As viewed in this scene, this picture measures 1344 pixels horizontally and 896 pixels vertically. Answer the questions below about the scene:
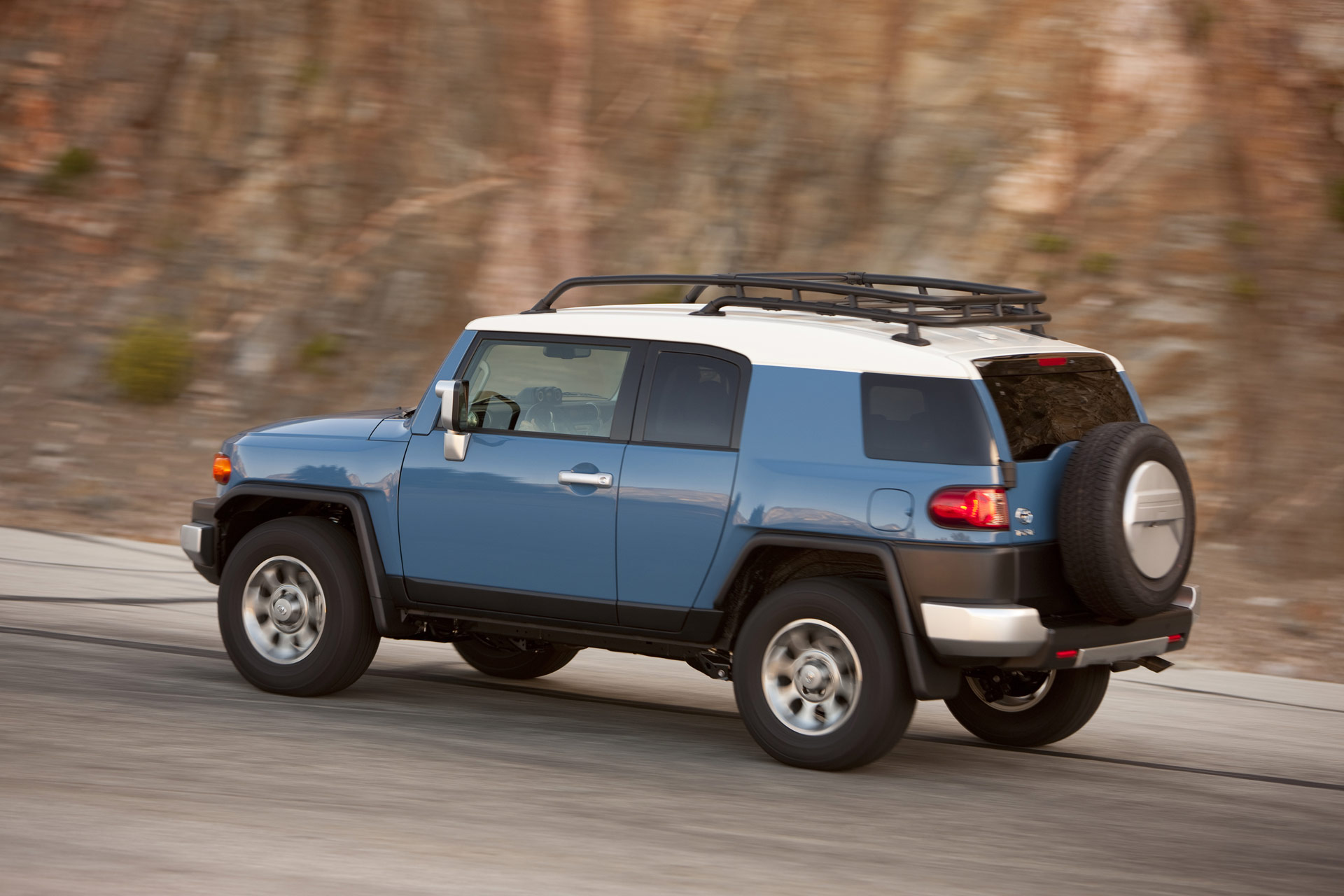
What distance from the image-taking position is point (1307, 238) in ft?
50.3

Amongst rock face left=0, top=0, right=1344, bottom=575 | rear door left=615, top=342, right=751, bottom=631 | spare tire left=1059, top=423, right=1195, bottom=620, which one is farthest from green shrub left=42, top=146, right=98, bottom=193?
spare tire left=1059, top=423, right=1195, bottom=620

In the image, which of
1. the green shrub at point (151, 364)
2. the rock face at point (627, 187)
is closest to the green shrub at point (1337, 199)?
the rock face at point (627, 187)

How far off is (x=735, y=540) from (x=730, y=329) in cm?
95

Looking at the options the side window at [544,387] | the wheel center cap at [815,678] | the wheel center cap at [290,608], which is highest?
the side window at [544,387]

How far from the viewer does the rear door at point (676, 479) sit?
23.5ft

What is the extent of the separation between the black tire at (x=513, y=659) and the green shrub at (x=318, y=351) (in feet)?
30.8

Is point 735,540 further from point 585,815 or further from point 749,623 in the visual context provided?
point 585,815

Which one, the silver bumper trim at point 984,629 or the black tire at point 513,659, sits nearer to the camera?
the silver bumper trim at point 984,629

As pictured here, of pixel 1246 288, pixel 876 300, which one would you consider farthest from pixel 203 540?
pixel 1246 288

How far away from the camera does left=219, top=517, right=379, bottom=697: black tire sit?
7980 mm

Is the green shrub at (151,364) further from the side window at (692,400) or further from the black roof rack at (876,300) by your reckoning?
the side window at (692,400)

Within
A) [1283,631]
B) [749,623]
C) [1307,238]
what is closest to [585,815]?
[749,623]

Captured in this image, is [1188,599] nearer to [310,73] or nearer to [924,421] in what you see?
[924,421]

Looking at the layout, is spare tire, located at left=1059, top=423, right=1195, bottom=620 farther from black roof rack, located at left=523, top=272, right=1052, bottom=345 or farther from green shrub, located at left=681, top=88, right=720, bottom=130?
green shrub, located at left=681, top=88, right=720, bottom=130
